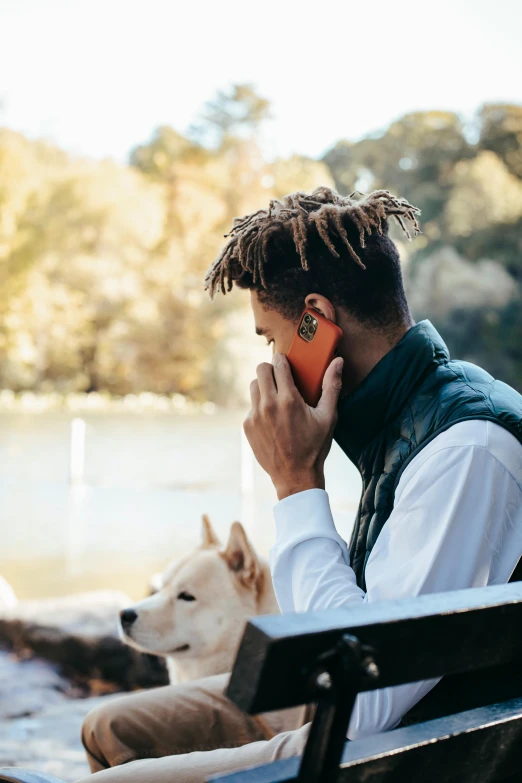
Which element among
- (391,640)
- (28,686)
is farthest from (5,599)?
(391,640)

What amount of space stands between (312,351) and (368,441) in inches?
5.9

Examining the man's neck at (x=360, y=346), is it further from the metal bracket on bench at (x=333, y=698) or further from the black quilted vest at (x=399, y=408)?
the metal bracket on bench at (x=333, y=698)

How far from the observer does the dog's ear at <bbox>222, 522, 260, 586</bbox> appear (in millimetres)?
1979

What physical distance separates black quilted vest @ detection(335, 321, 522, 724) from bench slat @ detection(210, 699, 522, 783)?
0.32 metres

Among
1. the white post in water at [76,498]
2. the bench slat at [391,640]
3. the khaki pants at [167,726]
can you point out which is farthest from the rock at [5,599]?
the bench slat at [391,640]

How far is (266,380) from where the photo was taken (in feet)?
3.93

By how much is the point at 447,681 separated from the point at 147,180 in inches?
1123

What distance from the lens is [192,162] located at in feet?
93.1

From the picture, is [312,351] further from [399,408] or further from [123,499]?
[123,499]

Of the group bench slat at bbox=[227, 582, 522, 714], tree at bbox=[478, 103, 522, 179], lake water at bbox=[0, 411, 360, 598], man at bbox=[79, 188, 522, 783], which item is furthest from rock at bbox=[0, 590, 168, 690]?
tree at bbox=[478, 103, 522, 179]

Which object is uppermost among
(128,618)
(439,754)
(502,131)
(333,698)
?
(502,131)

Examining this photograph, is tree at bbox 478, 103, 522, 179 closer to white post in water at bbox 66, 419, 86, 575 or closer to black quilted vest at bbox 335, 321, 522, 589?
white post in water at bbox 66, 419, 86, 575

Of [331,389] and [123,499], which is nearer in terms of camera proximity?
[331,389]

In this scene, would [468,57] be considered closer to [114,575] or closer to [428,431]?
[114,575]
